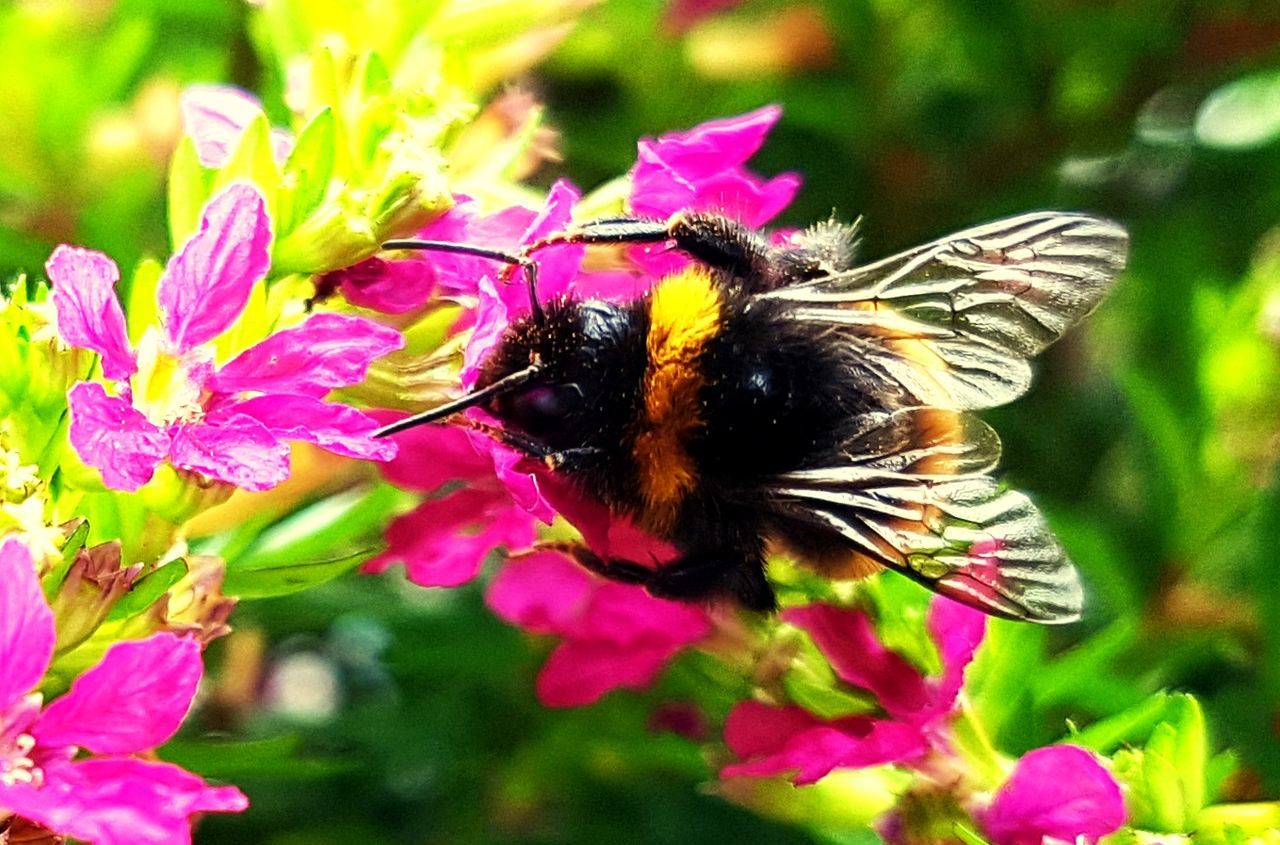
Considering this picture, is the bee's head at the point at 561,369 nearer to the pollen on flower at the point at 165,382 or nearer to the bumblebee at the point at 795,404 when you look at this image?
the bumblebee at the point at 795,404

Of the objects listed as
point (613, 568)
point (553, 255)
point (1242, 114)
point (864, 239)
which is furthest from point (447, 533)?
point (1242, 114)

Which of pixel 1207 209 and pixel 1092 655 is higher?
pixel 1207 209

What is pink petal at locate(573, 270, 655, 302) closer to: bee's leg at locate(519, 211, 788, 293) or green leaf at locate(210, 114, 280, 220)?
bee's leg at locate(519, 211, 788, 293)

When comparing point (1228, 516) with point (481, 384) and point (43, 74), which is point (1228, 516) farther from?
point (43, 74)

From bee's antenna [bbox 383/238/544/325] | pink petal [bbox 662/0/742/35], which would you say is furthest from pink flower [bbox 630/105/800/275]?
pink petal [bbox 662/0/742/35]

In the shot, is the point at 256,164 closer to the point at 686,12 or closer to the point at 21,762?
the point at 21,762

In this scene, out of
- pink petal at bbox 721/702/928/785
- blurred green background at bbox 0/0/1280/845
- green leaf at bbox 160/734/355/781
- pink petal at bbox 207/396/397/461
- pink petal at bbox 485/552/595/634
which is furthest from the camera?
blurred green background at bbox 0/0/1280/845

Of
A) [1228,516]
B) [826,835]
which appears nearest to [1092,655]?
[826,835]
